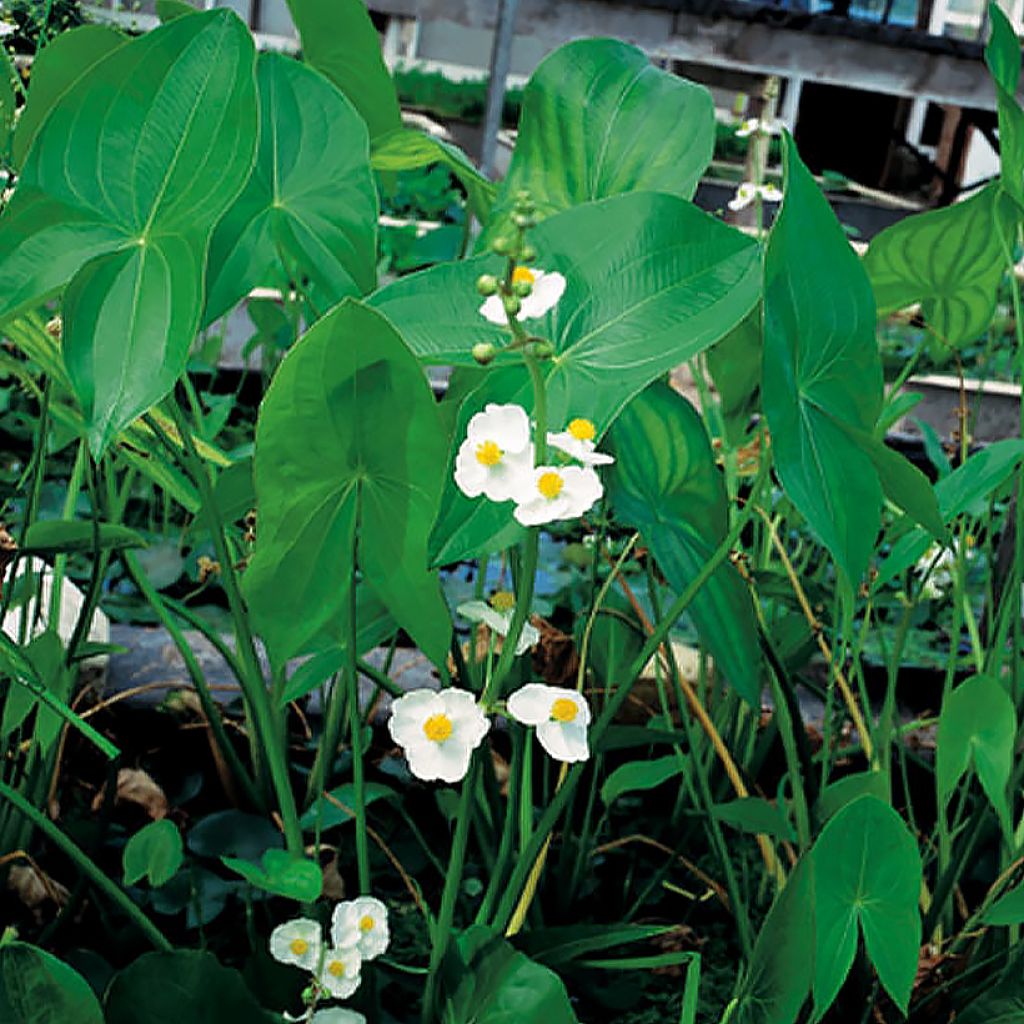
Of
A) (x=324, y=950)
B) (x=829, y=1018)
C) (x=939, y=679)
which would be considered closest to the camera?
(x=324, y=950)

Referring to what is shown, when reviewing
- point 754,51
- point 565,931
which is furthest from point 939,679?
point 754,51

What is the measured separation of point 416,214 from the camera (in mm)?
2881

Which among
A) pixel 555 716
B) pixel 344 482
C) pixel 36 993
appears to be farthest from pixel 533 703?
pixel 36 993

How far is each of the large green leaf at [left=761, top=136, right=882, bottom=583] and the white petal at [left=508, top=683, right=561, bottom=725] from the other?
115 millimetres

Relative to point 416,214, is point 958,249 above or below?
above

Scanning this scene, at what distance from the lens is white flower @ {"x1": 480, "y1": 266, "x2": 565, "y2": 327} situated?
0.46 m

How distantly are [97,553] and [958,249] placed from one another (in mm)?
496

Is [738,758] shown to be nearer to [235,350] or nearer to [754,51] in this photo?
[235,350]

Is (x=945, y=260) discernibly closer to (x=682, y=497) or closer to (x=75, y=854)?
(x=682, y=497)

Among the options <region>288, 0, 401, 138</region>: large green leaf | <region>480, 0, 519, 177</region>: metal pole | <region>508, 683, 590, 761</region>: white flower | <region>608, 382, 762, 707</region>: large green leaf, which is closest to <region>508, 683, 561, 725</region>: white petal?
<region>508, 683, 590, 761</region>: white flower

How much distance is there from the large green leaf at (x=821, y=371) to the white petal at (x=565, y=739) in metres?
0.11

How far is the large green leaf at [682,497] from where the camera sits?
58 centimetres

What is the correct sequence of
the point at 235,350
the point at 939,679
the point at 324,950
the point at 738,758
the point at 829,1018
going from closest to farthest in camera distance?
the point at 324,950 → the point at 829,1018 → the point at 738,758 → the point at 939,679 → the point at 235,350

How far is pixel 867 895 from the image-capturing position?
1.92ft
